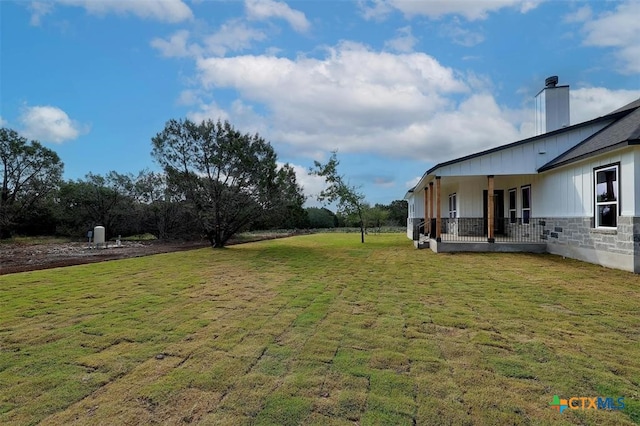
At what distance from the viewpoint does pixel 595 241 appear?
29.0 feet

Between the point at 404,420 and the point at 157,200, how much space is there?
24526mm

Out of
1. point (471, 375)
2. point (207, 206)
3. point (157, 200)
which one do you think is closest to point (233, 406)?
point (471, 375)

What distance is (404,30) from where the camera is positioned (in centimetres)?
1085

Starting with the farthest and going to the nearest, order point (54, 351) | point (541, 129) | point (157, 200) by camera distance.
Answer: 1. point (157, 200)
2. point (541, 129)
3. point (54, 351)

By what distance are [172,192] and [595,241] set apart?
55.0 ft

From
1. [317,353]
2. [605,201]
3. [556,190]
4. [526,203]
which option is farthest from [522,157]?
[317,353]

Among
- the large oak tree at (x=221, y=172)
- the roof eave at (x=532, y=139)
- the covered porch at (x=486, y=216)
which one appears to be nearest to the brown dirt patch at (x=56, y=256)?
the large oak tree at (x=221, y=172)

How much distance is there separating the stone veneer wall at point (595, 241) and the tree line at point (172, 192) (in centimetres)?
1121

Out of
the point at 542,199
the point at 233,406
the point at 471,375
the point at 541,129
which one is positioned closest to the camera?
the point at 233,406

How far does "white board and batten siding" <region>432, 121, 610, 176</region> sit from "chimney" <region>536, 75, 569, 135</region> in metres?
2.02

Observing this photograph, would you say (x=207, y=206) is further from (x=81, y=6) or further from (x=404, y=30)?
(x=404, y=30)

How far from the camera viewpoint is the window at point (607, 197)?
27.0ft

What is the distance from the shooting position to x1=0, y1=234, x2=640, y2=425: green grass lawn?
86.0 inches

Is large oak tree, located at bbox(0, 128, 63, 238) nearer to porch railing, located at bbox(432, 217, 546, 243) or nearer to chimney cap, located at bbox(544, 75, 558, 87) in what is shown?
porch railing, located at bbox(432, 217, 546, 243)
